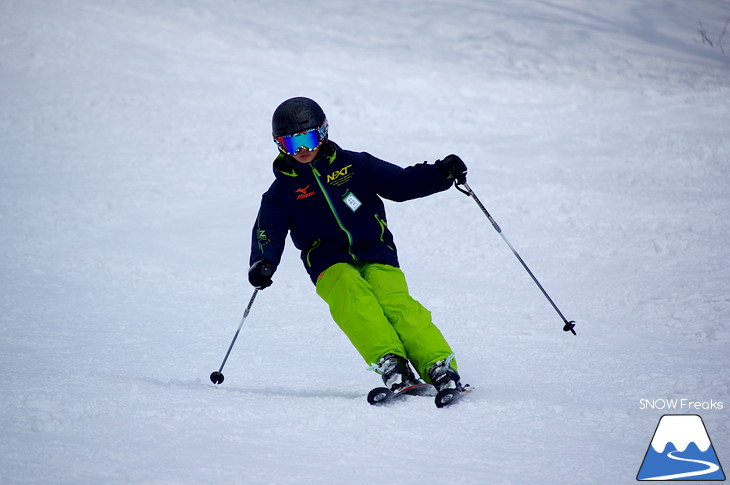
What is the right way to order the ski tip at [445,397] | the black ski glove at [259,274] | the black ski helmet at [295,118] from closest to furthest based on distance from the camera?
1. the ski tip at [445,397]
2. the black ski glove at [259,274]
3. the black ski helmet at [295,118]

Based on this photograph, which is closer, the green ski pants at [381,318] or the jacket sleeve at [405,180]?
the green ski pants at [381,318]

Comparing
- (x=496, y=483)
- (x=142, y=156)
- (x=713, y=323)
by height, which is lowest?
(x=142, y=156)

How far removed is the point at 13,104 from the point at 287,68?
5.34m

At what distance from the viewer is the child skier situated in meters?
4.12

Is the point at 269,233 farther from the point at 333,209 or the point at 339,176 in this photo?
the point at 339,176

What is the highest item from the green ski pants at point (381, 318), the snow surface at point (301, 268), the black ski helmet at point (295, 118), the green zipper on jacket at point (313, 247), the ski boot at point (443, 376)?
the black ski helmet at point (295, 118)

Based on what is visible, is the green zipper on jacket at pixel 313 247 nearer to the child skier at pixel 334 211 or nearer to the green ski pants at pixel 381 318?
the child skier at pixel 334 211

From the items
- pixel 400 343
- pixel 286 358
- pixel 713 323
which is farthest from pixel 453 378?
pixel 713 323

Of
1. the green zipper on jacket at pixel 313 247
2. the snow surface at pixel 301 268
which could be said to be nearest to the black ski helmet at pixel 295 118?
the green zipper on jacket at pixel 313 247

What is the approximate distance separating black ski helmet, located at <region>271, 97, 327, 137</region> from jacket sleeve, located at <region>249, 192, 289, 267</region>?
0.45 meters

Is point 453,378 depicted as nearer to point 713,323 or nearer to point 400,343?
point 400,343

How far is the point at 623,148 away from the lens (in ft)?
32.9

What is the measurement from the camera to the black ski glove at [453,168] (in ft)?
13.9

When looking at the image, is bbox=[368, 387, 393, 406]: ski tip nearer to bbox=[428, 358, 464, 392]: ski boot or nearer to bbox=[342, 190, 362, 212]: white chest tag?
bbox=[428, 358, 464, 392]: ski boot
